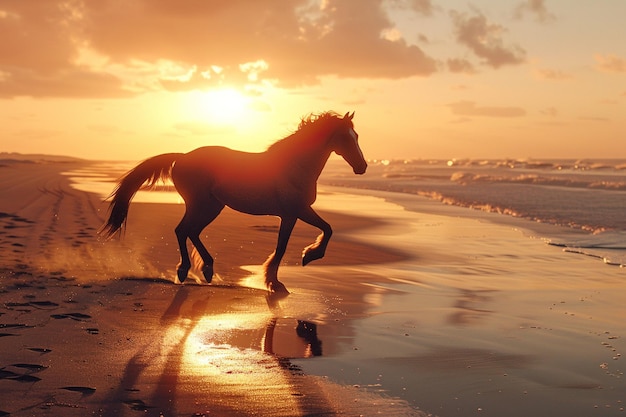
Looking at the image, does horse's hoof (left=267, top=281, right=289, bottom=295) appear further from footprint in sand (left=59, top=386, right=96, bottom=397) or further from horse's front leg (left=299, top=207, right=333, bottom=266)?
footprint in sand (left=59, top=386, right=96, bottom=397)

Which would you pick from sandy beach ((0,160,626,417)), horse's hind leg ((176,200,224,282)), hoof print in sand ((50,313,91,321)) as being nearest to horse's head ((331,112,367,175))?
sandy beach ((0,160,626,417))

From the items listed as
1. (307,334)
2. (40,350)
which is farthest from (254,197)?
(40,350)

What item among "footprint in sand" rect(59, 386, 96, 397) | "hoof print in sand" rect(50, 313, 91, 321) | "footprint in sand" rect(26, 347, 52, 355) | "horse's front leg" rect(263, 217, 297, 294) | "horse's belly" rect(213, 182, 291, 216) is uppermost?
"horse's belly" rect(213, 182, 291, 216)

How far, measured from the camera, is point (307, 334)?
22.4ft

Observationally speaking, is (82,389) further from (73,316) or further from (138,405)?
(73,316)

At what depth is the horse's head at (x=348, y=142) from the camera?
951 centimetres

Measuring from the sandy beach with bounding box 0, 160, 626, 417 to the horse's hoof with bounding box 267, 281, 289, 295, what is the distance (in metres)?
0.12

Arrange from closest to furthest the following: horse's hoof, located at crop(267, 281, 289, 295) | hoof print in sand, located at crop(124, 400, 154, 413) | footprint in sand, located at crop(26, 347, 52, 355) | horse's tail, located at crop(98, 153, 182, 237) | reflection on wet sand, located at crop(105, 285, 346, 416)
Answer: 1. hoof print in sand, located at crop(124, 400, 154, 413)
2. reflection on wet sand, located at crop(105, 285, 346, 416)
3. footprint in sand, located at crop(26, 347, 52, 355)
4. horse's hoof, located at crop(267, 281, 289, 295)
5. horse's tail, located at crop(98, 153, 182, 237)

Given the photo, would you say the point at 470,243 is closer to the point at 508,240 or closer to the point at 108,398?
the point at 508,240

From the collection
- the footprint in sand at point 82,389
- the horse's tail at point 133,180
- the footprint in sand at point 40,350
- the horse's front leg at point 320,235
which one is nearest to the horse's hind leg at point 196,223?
the horse's tail at point 133,180

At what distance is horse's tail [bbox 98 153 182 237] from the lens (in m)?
10.4

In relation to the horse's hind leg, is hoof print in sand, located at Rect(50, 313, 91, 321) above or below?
below

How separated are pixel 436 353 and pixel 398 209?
67.7ft

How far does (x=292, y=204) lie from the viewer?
372 inches
